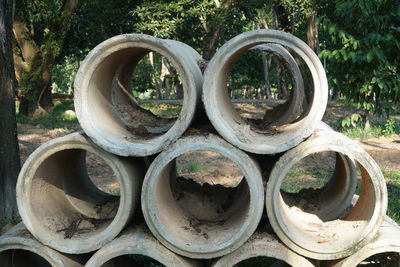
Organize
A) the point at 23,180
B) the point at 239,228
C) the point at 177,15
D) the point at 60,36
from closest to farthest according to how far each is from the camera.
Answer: the point at 239,228 → the point at 23,180 → the point at 177,15 → the point at 60,36

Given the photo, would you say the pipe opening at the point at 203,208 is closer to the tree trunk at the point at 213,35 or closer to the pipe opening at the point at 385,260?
the pipe opening at the point at 385,260

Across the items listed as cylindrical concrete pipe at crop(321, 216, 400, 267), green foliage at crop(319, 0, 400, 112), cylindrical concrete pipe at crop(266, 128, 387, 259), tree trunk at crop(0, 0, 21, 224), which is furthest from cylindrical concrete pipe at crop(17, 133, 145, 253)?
green foliage at crop(319, 0, 400, 112)

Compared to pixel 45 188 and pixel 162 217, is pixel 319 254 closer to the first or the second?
pixel 162 217

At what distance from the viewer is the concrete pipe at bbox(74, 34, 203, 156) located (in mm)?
3439

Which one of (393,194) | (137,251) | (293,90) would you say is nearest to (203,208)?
(137,251)

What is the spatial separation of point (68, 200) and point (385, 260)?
2.52 metres

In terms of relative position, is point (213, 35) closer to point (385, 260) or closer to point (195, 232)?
point (385, 260)

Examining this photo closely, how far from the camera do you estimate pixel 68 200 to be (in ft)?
14.2

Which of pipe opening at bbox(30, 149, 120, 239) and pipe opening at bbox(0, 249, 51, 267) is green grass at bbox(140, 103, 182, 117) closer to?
pipe opening at bbox(30, 149, 120, 239)

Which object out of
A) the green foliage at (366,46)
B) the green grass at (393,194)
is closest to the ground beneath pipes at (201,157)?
the green grass at (393,194)

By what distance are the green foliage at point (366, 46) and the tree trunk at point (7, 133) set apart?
3067 millimetres

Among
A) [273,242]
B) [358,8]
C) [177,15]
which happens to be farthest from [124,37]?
[177,15]

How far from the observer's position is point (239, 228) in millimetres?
3439

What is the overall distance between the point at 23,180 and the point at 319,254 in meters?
2.03
